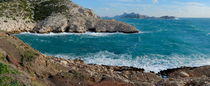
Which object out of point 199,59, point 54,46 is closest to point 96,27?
point 54,46

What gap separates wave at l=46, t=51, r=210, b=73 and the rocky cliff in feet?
117

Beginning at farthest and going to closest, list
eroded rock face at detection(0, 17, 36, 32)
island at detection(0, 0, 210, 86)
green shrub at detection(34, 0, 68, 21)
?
green shrub at detection(34, 0, 68, 21) → eroded rock face at detection(0, 17, 36, 32) → island at detection(0, 0, 210, 86)

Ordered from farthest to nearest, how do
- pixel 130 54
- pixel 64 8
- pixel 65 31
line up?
pixel 64 8, pixel 65 31, pixel 130 54

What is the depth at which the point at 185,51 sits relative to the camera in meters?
47.6

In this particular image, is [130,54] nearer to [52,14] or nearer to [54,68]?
[54,68]

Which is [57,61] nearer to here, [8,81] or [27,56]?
[27,56]

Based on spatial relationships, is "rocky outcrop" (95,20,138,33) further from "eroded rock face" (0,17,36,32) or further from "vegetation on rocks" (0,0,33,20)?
"vegetation on rocks" (0,0,33,20)

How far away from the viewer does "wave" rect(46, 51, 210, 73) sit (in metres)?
35.6

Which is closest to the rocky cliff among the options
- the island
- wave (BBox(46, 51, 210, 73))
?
the island

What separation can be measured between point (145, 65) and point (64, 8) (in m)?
59.6

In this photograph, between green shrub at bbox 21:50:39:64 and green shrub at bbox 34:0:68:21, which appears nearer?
green shrub at bbox 21:50:39:64

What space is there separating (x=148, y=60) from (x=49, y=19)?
48.1 m

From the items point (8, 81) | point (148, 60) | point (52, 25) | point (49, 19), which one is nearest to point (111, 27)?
point (52, 25)

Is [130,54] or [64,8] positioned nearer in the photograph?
[130,54]
